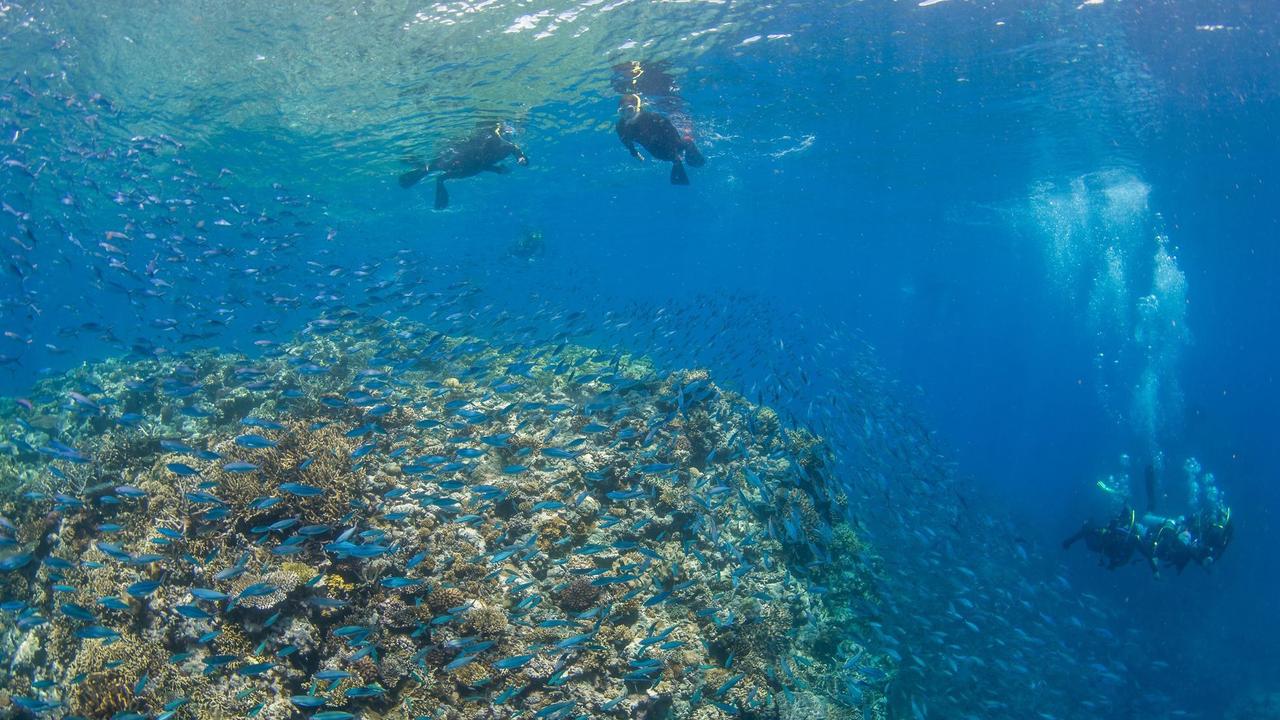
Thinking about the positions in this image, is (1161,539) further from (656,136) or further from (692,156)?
(656,136)

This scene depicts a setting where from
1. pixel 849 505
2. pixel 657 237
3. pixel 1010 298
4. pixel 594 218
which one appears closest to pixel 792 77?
pixel 849 505

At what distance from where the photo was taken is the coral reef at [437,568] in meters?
5.60

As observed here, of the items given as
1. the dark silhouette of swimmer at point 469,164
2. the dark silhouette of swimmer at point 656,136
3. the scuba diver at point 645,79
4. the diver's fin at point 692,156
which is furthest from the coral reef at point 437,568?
the scuba diver at point 645,79

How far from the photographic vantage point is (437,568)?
6.71 m

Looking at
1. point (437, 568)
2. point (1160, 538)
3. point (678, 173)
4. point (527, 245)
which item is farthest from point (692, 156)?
point (527, 245)

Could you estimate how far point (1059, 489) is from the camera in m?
44.1

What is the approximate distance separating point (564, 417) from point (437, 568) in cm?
440

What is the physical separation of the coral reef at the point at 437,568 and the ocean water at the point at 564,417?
0.06 meters

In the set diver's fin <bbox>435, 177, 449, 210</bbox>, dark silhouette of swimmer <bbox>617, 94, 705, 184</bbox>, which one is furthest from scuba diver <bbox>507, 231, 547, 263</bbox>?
dark silhouette of swimmer <bbox>617, 94, 705, 184</bbox>

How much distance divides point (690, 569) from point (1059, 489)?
48.0 m

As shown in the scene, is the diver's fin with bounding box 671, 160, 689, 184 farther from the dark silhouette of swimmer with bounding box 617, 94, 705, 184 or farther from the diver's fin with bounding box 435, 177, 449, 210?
the diver's fin with bounding box 435, 177, 449, 210

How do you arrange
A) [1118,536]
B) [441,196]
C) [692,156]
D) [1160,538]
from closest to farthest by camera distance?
[692,156] → [1118,536] → [1160,538] → [441,196]

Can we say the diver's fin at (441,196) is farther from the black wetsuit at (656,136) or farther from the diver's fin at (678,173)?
the diver's fin at (678,173)

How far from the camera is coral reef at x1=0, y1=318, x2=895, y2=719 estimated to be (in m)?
5.60
